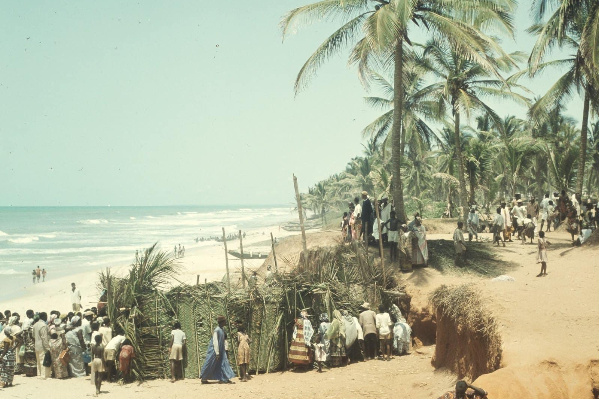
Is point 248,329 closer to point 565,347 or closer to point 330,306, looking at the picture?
point 330,306

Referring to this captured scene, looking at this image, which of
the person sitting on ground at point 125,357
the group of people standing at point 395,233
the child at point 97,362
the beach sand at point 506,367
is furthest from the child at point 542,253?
the child at point 97,362

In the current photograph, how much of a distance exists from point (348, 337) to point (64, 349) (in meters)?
5.82

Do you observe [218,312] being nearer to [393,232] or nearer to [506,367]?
[393,232]

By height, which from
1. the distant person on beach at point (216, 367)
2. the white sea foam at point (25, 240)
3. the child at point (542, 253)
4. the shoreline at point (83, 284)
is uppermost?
the child at point (542, 253)

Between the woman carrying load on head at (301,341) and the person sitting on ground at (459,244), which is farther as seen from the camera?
the person sitting on ground at (459,244)

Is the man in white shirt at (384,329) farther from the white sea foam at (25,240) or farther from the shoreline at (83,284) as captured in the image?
the white sea foam at (25,240)

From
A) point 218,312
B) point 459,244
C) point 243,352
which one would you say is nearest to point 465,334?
point 243,352

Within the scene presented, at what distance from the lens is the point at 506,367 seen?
7289 mm

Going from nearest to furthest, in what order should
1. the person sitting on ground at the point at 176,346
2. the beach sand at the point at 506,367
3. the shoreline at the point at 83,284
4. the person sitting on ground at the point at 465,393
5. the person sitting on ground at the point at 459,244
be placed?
the person sitting on ground at the point at 465,393 → the beach sand at the point at 506,367 → the person sitting on ground at the point at 176,346 → the person sitting on ground at the point at 459,244 → the shoreline at the point at 83,284

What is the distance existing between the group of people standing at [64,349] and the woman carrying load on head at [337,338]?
391 centimetres

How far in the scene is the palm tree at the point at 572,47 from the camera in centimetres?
1424

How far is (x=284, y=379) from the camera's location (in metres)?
10.6

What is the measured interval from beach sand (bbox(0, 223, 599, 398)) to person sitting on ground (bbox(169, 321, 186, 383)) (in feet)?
1.22

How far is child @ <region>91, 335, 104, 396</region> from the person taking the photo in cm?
972
